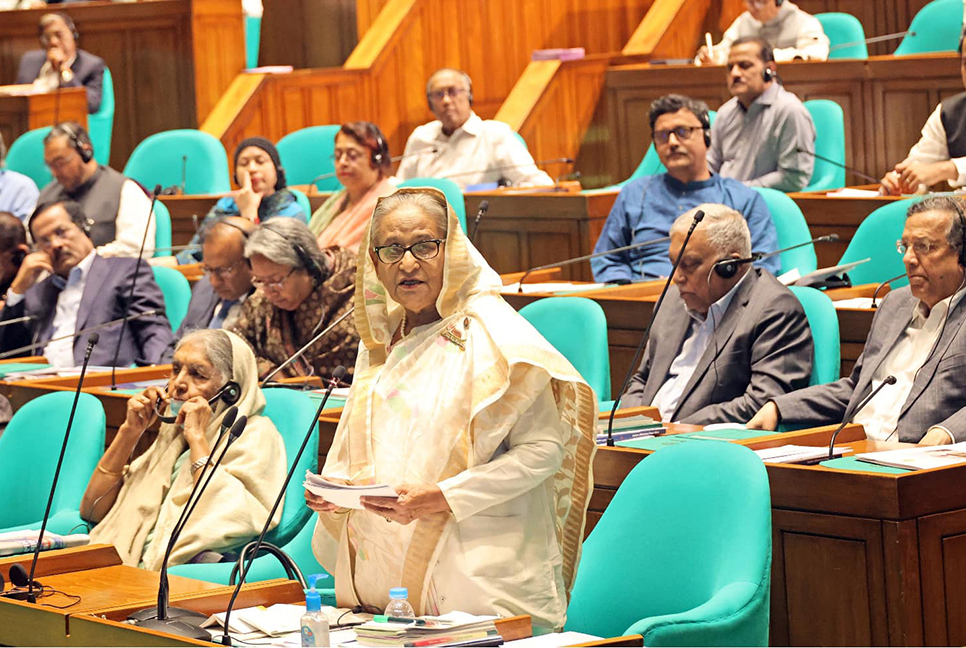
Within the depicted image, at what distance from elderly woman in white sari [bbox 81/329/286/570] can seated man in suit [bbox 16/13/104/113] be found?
5066 mm

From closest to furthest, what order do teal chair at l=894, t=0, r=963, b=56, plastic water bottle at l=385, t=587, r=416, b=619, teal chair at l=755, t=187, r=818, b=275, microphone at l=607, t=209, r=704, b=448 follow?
plastic water bottle at l=385, t=587, r=416, b=619
microphone at l=607, t=209, r=704, b=448
teal chair at l=755, t=187, r=818, b=275
teal chair at l=894, t=0, r=963, b=56

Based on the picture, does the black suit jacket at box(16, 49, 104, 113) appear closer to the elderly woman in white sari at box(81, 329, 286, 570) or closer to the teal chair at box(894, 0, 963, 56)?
the teal chair at box(894, 0, 963, 56)

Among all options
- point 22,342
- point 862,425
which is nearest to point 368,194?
point 22,342

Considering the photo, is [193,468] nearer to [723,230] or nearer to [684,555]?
[684,555]

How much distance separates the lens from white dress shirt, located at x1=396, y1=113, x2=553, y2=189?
23.7 feet

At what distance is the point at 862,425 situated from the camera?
3564mm

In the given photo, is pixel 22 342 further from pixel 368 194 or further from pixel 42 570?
pixel 42 570

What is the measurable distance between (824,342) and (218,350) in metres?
1.48

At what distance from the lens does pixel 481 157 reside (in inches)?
288

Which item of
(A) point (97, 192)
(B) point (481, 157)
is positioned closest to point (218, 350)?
(A) point (97, 192)

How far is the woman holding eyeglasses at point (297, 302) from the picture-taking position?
14.8 ft

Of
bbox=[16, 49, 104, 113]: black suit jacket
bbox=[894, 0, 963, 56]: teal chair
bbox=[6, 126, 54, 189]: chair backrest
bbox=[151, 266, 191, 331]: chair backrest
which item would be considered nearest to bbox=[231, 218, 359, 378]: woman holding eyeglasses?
bbox=[151, 266, 191, 331]: chair backrest

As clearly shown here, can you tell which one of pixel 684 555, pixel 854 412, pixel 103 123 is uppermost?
pixel 103 123

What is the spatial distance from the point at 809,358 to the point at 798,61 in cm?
369
